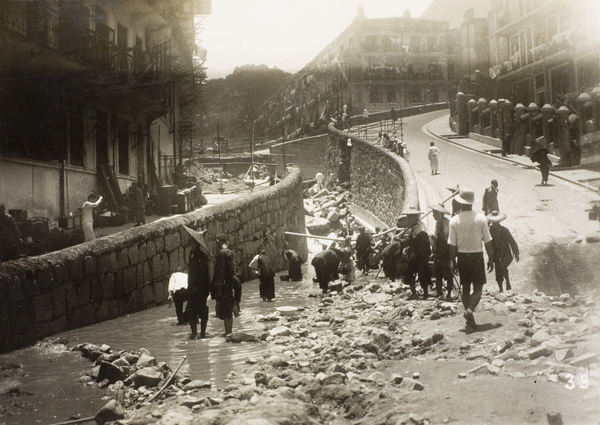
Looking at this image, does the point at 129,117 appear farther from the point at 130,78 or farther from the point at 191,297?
the point at 191,297

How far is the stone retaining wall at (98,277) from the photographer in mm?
9133

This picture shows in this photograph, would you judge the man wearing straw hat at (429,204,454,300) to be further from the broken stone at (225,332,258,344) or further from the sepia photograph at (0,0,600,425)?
the broken stone at (225,332,258,344)

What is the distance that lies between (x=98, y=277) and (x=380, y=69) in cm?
5853

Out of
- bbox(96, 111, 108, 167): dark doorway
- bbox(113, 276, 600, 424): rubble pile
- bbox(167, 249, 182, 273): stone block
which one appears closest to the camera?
bbox(113, 276, 600, 424): rubble pile

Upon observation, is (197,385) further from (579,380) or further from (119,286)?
(119,286)

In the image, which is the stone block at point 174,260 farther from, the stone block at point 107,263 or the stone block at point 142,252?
the stone block at point 107,263

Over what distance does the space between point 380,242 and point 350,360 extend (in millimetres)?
12184

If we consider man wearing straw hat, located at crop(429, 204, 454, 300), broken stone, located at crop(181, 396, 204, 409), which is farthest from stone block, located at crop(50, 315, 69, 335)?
man wearing straw hat, located at crop(429, 204, 454, 300)

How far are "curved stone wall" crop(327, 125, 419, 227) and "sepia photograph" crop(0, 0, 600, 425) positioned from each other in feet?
0.75

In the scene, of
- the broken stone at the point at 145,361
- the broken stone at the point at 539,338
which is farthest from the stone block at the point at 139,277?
the broken stone at the point at 539,338

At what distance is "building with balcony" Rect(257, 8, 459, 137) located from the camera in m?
66.0

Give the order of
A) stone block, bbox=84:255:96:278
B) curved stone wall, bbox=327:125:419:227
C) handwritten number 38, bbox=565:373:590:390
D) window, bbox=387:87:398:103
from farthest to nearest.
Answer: window, bbox=387:87:398:103
curved stone wall, bbox=327:125:419:227
stone block, bbox=84:255:96:278
handwritten number 38, bbox=565:373:590:390

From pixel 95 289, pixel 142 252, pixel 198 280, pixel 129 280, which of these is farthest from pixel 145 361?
pixel 142 252

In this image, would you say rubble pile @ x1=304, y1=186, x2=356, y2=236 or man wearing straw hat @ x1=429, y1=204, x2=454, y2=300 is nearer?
man wearing straw hat @ x1=429, y1=204, x2=454, y2=300
